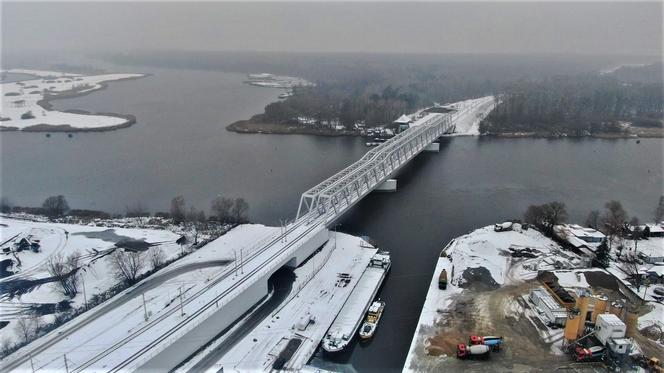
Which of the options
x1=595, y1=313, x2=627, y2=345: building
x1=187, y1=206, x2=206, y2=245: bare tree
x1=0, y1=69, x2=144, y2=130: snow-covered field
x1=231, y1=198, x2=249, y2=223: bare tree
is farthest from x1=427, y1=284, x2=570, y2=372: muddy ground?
x1=0, y1=69, x2=144, y2=130: snow-covered field

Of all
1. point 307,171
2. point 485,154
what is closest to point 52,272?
point 307,171

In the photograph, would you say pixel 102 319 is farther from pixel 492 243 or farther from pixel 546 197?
pixel 546 197

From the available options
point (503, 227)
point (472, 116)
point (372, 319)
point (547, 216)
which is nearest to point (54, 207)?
point (372, 319)

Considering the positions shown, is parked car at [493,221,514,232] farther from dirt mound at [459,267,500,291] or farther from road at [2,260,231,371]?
road at [2,260,231,371]

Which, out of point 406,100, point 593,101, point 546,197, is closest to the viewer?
point 546,197

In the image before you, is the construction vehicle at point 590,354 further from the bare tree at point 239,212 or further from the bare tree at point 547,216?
the bare tree at point 239,212
